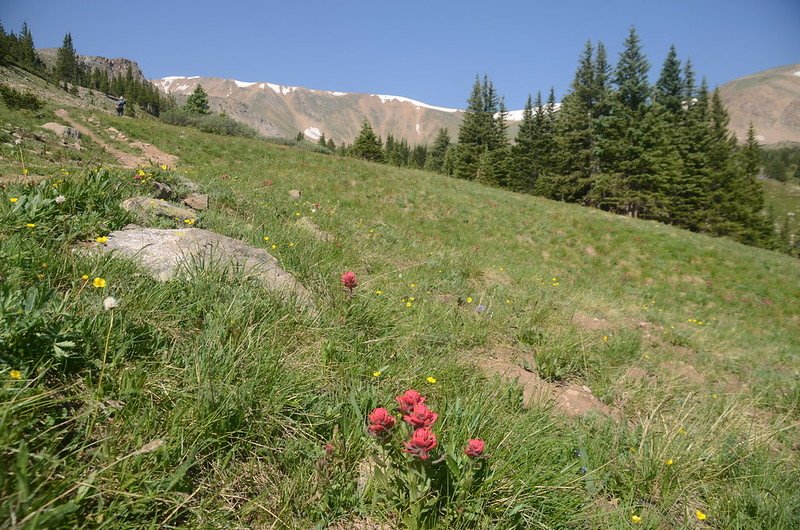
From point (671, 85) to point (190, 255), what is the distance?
44.5m

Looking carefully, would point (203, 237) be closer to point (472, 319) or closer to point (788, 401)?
point (472, 319)

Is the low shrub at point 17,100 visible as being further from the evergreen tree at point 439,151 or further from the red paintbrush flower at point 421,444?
the evergreen tree at point 439,151

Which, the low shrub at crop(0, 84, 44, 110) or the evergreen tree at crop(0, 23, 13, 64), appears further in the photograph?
the evergreen tree at crop(0, 23, 13, 64)

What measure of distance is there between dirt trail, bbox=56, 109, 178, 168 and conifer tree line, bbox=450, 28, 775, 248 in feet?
102

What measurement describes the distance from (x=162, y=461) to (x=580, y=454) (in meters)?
2.21

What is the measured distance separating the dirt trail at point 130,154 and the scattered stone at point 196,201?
9.77 meters

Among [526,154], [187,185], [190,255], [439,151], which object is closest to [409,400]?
[190,255]

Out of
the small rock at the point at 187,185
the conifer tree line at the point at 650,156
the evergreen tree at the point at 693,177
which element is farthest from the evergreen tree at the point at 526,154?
the small rock at the point at 187,185

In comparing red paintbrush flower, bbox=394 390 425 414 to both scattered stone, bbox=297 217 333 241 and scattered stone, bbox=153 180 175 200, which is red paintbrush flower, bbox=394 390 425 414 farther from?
Answer: scattered stone, bbox=153 180 175 200

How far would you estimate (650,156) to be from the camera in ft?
94.9

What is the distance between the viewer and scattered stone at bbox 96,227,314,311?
2.84m

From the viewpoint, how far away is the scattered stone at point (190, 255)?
2.84 metres

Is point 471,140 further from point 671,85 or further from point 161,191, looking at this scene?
point 161,191

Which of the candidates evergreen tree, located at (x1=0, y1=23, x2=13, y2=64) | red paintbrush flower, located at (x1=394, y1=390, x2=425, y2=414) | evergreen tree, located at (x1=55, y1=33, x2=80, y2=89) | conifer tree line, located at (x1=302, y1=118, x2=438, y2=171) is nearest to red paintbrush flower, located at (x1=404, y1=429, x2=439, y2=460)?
red paintbrush flower, located at (x1=394, y1=390, x2=425, y2=414)
